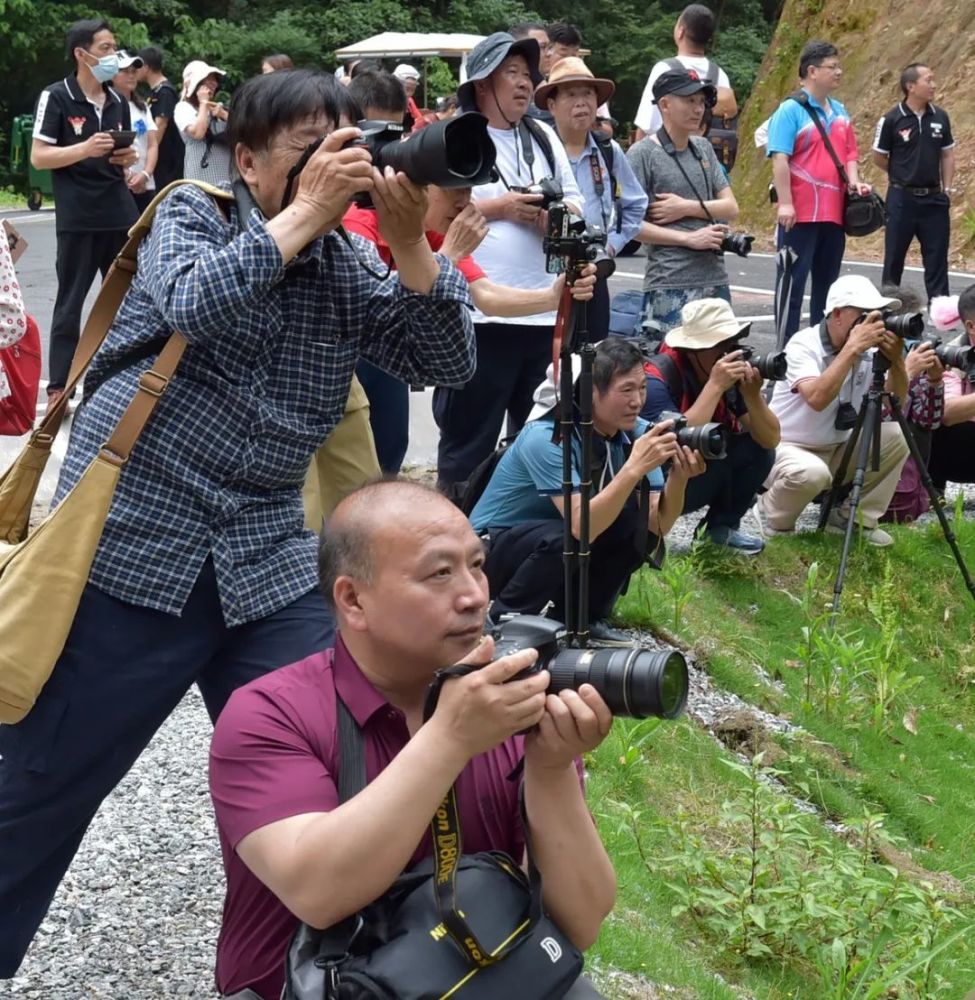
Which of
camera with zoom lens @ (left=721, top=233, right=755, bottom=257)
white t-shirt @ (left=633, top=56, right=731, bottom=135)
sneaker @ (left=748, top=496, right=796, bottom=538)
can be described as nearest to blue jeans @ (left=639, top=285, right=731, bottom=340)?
camera with zoom lens @ (left=721, top=233, right=755, bottom=257)

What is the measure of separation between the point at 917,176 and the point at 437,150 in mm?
9346

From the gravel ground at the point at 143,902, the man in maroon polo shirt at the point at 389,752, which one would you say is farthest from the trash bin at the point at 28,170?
the man in maroon polo shirt at the point at 389,752

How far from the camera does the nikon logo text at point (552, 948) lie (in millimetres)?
2094

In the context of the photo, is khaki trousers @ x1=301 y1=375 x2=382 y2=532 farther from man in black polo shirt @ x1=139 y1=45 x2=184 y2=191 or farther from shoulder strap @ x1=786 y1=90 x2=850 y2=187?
man in black polo shirt @ x1=139 y1=45 x2=184 y2=191

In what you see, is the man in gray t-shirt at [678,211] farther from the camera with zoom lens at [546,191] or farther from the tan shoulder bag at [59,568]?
the tan shoulder bag at [59,568]

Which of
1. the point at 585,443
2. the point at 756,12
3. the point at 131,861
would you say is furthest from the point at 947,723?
the point at 756,12

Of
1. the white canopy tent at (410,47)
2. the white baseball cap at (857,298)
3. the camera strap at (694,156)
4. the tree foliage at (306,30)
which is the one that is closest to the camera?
the white baseball cap at (857,298)

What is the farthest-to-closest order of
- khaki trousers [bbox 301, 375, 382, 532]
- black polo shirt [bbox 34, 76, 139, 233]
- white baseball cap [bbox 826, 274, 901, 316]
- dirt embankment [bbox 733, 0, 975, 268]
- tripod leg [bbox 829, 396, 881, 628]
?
dirt embankment [bbox 733, 0, 975, 268], black polo shirt [bbox 34, 76, 139, 233], white baseball cap [bbox 826, 274, 901, 316], tripod leg [bbox 829, 396, 881, 628], khaki trousers [bbox 301, 375, 382, 532]

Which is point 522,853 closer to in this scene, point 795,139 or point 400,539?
point 400,539

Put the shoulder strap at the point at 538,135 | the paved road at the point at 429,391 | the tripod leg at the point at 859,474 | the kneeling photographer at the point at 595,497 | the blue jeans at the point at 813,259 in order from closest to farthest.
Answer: the kneeling photographer at the point at 595,497 < the shoulder strap at the point at 538,135 < the tripod leg at the point at 859,474 < the paved road at the point at 429,391 < the blue jeans at the point at 813,259

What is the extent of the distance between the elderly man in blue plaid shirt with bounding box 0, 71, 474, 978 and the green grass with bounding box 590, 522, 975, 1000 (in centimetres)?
125

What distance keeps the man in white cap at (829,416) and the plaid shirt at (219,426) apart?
13.6 ft

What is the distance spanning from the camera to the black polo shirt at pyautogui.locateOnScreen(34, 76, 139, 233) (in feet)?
25.0

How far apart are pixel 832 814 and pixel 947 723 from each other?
1.35 m
